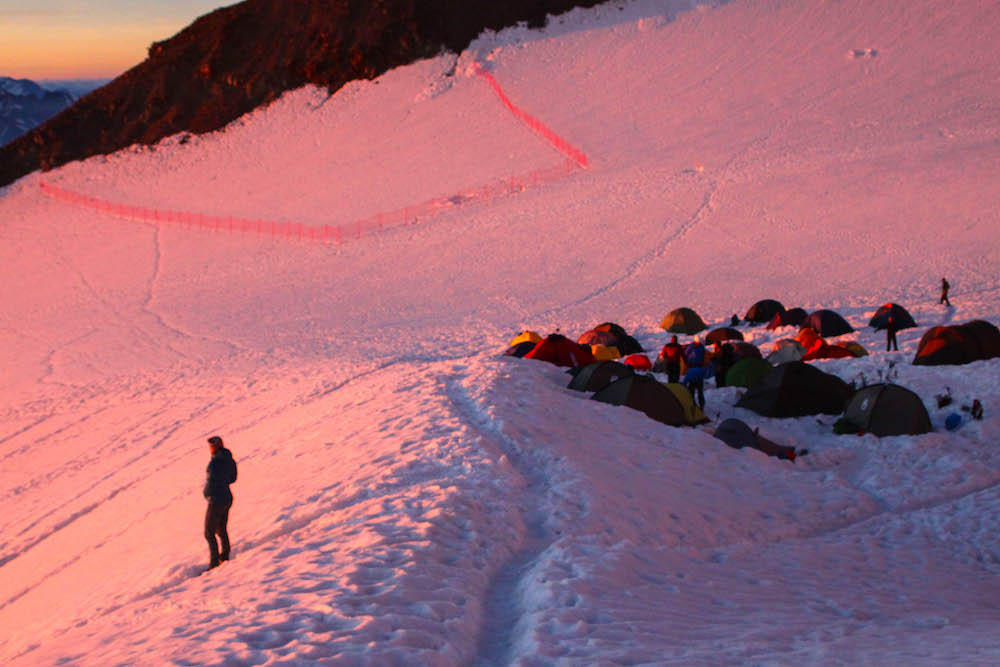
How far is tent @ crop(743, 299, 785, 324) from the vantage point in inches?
1000

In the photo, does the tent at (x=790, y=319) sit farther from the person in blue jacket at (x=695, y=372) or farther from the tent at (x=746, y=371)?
the person in blue jacket at (x=695, y=372)

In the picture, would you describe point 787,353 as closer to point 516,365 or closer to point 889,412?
point 889,412

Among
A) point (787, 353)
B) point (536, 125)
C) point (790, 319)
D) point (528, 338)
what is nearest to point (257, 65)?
point (536, 125)

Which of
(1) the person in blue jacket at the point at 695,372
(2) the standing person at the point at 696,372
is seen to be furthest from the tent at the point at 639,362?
(2) the standing person at the point at 696,372

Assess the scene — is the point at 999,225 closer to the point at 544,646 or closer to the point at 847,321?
the point at 847,321

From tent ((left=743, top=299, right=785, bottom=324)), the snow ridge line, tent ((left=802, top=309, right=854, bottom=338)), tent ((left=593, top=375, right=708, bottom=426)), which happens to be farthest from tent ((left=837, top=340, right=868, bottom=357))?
the snow ridge line

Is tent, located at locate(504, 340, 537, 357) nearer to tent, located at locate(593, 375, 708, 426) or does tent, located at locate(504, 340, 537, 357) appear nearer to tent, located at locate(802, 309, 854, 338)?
tent, located at locate(593, 375, 708, 426)

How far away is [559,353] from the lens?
2061 cm

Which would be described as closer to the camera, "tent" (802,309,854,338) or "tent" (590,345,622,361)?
"tent" (590,345,622,361)

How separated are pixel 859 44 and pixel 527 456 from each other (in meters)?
48.2

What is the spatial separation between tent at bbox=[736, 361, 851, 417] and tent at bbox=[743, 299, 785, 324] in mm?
8384

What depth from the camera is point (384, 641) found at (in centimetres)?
686

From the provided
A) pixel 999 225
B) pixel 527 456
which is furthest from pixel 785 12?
pixel 527 456

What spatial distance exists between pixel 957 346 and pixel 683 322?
301 inches
